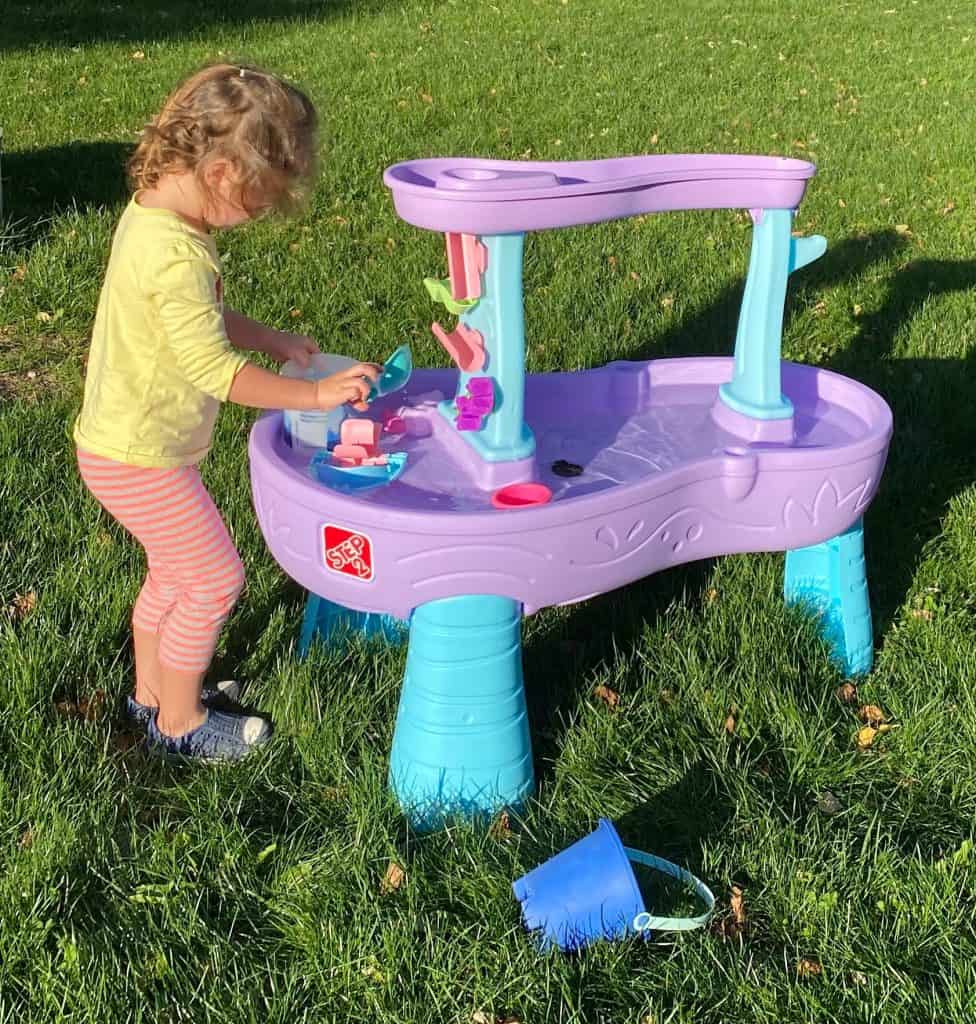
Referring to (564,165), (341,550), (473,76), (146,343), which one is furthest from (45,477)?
(473,76)

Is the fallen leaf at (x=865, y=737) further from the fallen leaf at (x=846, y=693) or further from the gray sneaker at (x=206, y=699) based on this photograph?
the gray sneaker at (x=206, y=699)

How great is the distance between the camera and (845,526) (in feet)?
8.27

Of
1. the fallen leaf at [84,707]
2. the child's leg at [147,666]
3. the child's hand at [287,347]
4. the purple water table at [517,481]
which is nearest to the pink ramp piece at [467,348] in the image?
the purple water table at [517,481]

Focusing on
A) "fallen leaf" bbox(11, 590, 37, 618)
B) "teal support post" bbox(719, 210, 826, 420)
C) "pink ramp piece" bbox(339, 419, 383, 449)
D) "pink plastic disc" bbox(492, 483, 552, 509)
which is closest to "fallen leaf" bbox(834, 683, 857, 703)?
"teal support post" bbox(719, 210, 826, 420)

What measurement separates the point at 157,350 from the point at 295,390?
0.90 ft

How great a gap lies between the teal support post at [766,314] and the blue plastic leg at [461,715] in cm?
79

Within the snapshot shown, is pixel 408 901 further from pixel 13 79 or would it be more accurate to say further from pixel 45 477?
pixel 13 79

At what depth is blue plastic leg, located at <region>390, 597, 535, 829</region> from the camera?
7.04 feet

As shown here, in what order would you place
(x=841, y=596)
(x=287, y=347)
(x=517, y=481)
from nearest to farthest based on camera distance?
(x=517, y=481) < (x=287, y=347) < (x=841, y=596)

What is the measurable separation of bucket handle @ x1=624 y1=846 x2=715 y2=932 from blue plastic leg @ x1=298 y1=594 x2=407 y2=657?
0.83m

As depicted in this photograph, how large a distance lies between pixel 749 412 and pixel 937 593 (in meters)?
0.81

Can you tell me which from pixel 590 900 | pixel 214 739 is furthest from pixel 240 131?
pixel 590 900

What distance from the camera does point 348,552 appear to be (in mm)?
2145

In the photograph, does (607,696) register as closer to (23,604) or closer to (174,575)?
(174,575)
